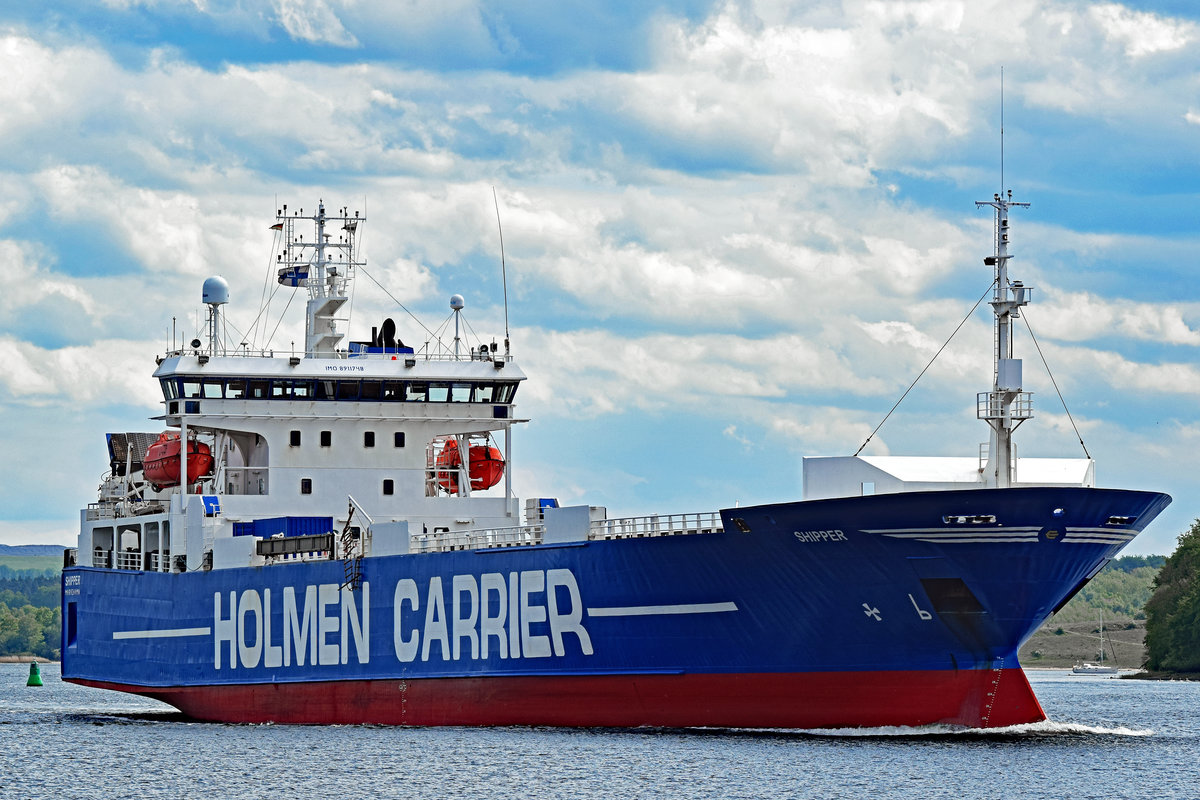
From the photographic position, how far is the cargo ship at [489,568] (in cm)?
2850

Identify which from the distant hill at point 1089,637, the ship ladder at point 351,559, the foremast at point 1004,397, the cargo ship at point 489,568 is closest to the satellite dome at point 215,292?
the cargo ship at point 489,568

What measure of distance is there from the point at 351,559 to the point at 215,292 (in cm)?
902

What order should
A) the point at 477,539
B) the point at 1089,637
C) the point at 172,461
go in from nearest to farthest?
the point at 477,539, the point at 172,461, the point at 1089,637

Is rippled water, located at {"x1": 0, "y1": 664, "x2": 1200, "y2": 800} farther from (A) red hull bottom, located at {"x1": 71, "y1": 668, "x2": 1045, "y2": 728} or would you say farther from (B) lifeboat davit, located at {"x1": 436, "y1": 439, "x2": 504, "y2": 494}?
(B) lifeboat davit, located at {"x1": 436, "y1": 439, "x2": 504, "y2": 494}

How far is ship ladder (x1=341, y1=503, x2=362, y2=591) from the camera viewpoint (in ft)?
114

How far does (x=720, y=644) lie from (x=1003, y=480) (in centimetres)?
545

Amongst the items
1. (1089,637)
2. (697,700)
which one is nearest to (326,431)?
(697,700)

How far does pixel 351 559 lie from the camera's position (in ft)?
114

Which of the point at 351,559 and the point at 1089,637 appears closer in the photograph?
the point at 351,559

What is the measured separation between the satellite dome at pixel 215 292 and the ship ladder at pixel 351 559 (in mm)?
7654

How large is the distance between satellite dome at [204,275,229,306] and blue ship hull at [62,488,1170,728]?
7.66 m

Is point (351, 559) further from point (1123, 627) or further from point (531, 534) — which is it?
point (1123, 627)

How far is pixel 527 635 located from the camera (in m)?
31.9

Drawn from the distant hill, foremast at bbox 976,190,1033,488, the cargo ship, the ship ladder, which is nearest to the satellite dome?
the cargo ship
